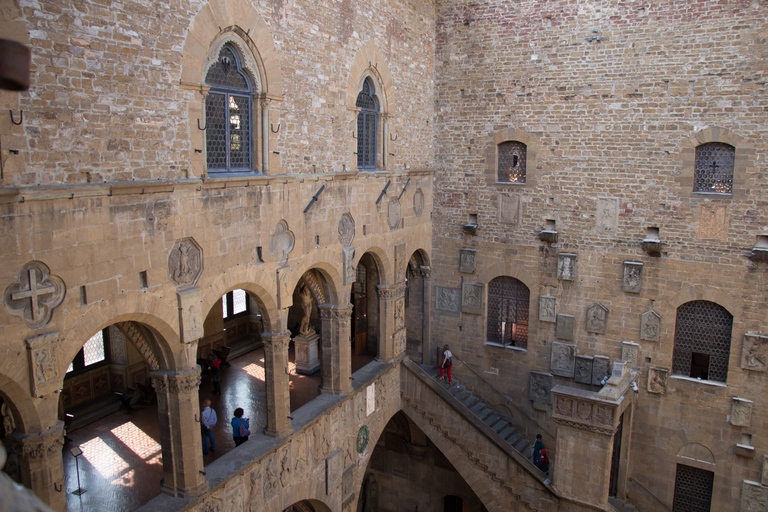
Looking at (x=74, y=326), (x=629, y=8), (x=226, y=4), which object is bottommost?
(x=74, y=326)

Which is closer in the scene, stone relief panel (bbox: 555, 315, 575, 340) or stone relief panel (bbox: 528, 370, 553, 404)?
stone relief panel (bbox: 555, 315, 575, 340)

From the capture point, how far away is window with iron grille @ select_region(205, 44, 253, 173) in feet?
32.4

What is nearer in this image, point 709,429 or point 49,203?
point 49,203

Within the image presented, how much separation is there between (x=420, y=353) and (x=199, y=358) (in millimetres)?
6284

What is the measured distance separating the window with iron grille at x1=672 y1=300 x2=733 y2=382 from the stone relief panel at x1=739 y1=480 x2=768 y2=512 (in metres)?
2.41

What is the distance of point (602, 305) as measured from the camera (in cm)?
1548

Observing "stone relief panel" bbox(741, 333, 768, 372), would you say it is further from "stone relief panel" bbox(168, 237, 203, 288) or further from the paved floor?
"stone relief panel" bbox(168, 237, 203, 288)

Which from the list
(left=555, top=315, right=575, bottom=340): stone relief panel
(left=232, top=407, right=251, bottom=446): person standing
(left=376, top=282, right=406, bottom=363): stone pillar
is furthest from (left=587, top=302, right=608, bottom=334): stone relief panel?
(left=232, top=407, right=251, bottom=446): person standing

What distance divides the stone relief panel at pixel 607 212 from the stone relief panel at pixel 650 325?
232cm

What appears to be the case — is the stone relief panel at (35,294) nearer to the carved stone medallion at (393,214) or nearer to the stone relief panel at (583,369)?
the carved stone medallion at (393,214)

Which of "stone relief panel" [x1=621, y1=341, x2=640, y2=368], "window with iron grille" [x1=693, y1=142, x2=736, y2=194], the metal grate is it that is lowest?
the metal grate

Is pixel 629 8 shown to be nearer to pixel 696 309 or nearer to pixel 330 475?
pixel 696 309

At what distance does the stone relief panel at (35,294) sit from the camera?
7.06 metres

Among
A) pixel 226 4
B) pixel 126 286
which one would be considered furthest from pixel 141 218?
pixel 226 4
